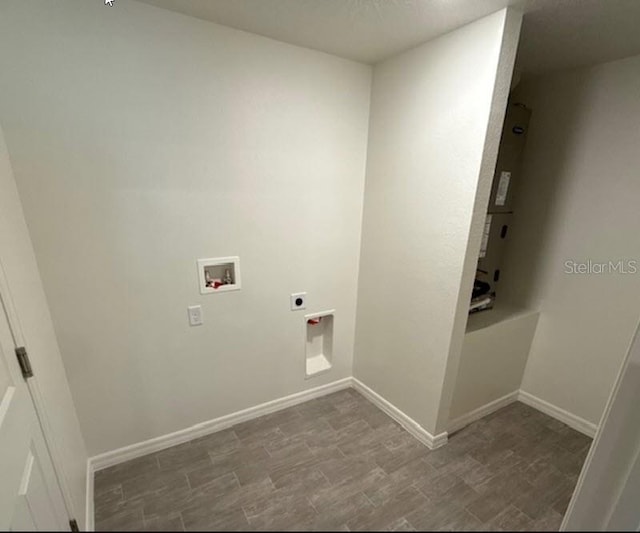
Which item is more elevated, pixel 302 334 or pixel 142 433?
pixel 302 334

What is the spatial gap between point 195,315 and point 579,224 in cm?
214

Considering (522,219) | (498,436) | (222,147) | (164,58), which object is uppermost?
(164,58)

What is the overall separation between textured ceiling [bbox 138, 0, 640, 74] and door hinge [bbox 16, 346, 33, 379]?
1.35 m

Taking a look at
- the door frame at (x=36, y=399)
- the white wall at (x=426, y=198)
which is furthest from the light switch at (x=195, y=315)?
the white wall at (x=426, y=198)

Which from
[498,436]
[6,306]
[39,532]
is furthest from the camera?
[498,436]

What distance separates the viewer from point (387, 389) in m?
1.90

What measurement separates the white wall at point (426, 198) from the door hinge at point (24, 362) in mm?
1578

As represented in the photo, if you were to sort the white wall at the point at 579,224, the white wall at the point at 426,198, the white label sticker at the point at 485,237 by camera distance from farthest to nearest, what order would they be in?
the white label sticker at the point at 485,237
the white wall at the point at 579,224
the white wall at the point at 426,198

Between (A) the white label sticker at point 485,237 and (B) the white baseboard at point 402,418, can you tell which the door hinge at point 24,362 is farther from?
(A) the white label sticker at point 485,237

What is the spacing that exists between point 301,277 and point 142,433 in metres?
1.16

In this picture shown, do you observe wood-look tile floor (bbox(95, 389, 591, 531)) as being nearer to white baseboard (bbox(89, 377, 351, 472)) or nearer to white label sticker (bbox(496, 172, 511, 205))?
white baseboard (bbox(89, 377, 351, 472))

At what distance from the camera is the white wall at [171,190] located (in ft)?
3.60

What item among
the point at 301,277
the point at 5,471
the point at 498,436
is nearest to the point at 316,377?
the point at 301,277

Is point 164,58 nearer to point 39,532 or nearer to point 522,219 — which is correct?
point 39,532
